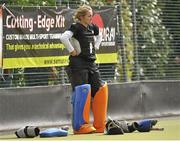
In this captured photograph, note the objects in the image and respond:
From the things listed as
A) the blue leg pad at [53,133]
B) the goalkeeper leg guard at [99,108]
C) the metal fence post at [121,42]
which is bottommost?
the blue leg pad at [53,133]

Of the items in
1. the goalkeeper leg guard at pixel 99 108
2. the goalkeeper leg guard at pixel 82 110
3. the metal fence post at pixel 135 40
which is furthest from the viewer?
the metal fence post at pixel 135 40

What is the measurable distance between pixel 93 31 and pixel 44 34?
2.27m

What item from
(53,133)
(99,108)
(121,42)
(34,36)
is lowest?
(53,133)

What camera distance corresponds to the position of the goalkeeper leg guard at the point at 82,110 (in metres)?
10.8

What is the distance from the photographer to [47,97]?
13.2 metres

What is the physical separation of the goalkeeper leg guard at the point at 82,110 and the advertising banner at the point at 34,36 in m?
2.31

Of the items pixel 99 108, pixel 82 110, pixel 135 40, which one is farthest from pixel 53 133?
pixel 135 40

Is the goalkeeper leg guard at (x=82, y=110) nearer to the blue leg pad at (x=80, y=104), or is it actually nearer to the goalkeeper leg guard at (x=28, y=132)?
the blue leg pad at (x=80, y=104)

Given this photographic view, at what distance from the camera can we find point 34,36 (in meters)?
13.2

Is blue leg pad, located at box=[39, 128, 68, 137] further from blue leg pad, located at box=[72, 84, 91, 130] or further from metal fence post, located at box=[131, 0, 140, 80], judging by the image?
metal fence post, located at box=[131, 0, 140, 80]

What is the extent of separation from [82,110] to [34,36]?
2.81m

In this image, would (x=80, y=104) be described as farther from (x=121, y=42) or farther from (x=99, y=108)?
(x=121, y=42)

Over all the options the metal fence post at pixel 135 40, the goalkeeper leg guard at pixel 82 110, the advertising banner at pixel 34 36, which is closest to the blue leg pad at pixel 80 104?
the goalkeeper leg guard at pixel 82 110

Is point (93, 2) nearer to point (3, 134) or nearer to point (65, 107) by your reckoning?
point (65, 107)
